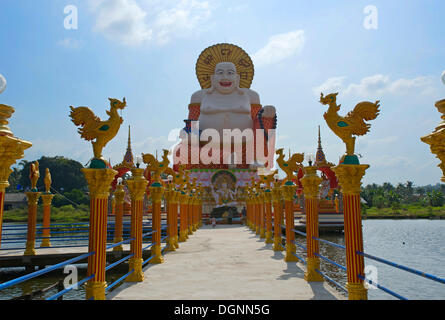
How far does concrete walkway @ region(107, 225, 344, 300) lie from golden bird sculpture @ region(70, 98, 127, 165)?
2.44 meters

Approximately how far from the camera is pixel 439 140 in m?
3.81

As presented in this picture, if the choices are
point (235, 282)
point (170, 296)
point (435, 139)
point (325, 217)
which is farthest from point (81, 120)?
point (325, 217)

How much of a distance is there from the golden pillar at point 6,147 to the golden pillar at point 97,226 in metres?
0.95

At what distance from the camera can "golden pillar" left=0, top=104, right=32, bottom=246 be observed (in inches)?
164

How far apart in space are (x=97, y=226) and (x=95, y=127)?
144 centimetres

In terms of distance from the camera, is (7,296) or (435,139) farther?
(7,296)

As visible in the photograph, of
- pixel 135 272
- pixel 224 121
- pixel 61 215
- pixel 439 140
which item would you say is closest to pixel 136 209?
pixel 135 272

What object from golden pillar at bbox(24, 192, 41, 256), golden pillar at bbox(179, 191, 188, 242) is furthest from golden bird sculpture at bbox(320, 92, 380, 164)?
golden pillar at bbox(24, 192, 41, 256)

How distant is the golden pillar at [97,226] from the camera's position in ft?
16.6

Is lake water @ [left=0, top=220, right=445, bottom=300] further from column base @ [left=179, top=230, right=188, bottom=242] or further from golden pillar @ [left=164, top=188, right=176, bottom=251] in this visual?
column base @ [left=179, top=230, right=188, bottom=242]

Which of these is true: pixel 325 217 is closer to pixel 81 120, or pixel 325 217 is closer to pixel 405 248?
pixel 405 248

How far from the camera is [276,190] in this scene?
11.7 metres

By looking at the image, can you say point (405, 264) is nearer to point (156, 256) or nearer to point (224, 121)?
point (156, 256)
